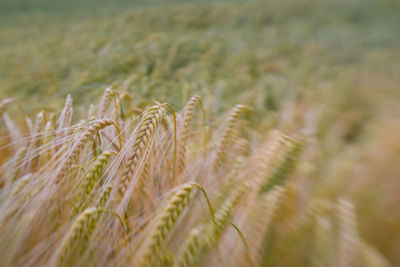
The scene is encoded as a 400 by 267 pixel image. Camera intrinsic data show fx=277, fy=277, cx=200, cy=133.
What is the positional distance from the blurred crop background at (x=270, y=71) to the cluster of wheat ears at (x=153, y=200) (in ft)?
0.71

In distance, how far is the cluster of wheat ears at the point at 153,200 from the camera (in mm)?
657

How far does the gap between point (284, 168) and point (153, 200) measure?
45 cm

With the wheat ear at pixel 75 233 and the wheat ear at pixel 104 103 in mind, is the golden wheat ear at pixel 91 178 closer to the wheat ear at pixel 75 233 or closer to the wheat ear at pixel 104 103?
the wheat ear at pixel 75 233

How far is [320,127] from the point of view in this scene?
193cm

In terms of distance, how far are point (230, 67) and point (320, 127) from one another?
92 centimetres

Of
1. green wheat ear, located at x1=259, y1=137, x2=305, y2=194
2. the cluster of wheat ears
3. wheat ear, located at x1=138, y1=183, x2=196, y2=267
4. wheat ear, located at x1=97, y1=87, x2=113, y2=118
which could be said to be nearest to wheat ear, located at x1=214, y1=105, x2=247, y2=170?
the cluster of wheat ears

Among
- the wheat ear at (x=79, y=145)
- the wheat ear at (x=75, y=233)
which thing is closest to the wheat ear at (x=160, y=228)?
the wheat ear at (x=75, y=233)

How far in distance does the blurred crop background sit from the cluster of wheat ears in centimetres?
22

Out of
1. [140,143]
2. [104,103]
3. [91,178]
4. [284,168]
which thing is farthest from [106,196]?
[284,168]

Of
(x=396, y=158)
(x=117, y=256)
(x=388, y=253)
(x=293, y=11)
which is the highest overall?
(x=293, y=11)

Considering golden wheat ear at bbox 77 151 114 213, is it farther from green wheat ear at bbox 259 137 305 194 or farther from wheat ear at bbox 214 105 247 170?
green wheat ear at bbox 259 137 305 194

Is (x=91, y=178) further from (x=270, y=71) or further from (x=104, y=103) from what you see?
(x=270, y=71)

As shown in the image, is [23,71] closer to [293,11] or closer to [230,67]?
[230,67]

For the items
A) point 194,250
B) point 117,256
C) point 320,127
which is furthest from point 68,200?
point 320,127
